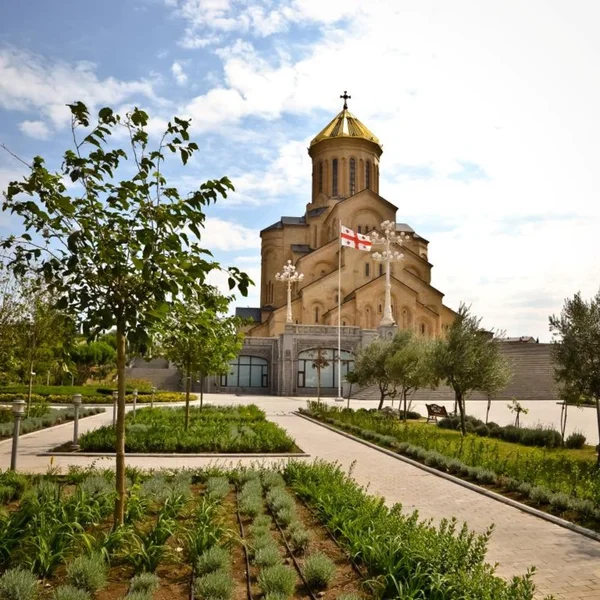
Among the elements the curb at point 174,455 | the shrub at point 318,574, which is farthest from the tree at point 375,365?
the shrub at point 318,574

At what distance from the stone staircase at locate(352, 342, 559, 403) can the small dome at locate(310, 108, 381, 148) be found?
26618 mm

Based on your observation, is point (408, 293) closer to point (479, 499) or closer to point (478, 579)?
point (479, 499)

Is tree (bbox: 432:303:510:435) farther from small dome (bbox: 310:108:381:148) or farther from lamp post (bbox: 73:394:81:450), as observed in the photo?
small dome (bbox: 310:108:381:148)

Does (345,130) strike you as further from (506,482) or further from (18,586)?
(18,586)

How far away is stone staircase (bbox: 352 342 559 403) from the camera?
37219mm

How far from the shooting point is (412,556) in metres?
4.81

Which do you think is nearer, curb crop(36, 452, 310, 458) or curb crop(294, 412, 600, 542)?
curb crop(294, 412, 600, 542)

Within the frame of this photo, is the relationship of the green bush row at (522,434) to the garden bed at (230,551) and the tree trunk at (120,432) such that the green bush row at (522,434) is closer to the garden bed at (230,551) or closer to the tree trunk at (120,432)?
the garden bed at (230,551)

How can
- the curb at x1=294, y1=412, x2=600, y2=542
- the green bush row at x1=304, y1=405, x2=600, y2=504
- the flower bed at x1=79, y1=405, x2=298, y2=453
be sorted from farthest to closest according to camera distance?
the flower bed at x1=79, y1=405, x2=298, y2=453 < the green bush row at x1=304, y1=405, x2=600, y2=504 < the curb at x1=294, y1=412, x2=600, y2=542

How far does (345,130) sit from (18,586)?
2201 inches

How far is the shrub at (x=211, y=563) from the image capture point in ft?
16.0

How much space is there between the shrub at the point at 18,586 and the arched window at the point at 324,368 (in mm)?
37731

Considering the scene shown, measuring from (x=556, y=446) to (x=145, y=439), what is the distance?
1175 centimetres

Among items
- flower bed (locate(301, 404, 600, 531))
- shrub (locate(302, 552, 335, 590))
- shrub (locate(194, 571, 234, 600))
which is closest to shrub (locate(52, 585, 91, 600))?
shrub (locate(194, 571, 234, 600))
